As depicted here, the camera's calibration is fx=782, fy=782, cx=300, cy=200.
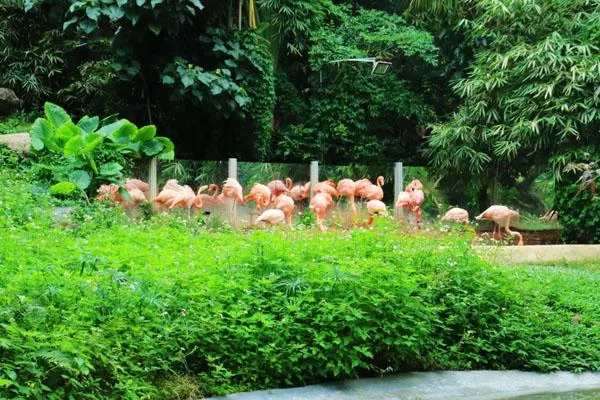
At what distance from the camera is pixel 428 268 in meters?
5.75

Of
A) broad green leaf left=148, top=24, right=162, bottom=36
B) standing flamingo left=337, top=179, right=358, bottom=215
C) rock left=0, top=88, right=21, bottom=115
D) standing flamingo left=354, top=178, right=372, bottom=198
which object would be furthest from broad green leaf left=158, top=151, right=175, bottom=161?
rock left=0, top=88, right=21, bottom=115

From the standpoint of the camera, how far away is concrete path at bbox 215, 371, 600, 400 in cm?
461

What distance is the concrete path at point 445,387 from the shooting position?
461 cm

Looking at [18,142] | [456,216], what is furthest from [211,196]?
[456,216]

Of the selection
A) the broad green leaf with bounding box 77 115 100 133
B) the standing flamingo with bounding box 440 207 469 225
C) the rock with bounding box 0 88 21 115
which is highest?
Answer: the rock with bounding box 0 88 21 115

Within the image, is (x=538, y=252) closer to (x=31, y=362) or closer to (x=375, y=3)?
(x=31, y=362)

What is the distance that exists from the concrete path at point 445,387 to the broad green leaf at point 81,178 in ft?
18.4

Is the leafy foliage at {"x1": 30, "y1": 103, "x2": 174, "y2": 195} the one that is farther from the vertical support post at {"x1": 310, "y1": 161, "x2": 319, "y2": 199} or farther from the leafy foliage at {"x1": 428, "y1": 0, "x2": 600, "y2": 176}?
the leafy foliage at {"x1": 428, "y1": 0, "x2": 600, "y2": 176}

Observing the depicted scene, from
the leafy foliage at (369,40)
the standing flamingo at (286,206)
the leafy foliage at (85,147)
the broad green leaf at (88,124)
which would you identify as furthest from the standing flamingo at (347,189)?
the broad green leaf at (88,124)

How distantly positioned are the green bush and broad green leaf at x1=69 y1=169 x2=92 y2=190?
286 inches

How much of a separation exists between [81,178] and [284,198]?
2.74m

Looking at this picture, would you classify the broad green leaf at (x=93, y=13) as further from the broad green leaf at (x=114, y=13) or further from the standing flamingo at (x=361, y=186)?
the standing flamingo at (x=361, y=186)

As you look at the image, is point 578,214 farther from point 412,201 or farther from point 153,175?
point 153,175

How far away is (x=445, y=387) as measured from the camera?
16.6 feet
